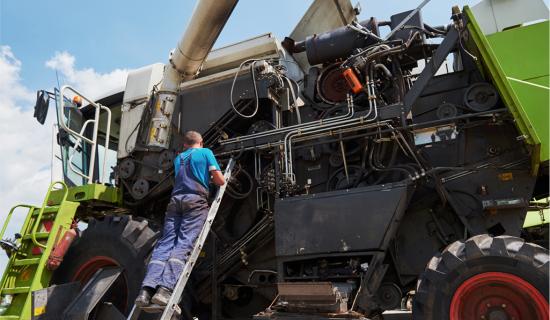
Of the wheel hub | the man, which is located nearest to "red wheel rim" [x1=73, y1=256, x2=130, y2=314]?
the man

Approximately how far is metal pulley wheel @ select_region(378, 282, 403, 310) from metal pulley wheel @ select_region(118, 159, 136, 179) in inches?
152

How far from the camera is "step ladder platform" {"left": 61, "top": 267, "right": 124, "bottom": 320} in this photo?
4.27 meters

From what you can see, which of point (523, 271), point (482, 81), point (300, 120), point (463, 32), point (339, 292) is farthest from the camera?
point (300, 120)

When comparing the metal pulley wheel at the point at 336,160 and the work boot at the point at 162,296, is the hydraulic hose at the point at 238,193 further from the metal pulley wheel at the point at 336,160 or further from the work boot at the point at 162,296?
the work boot at the point at 162,296

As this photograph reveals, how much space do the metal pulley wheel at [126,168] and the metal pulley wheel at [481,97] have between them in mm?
4580

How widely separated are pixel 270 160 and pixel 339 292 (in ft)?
7.00

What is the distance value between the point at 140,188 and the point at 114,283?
53.1 inches

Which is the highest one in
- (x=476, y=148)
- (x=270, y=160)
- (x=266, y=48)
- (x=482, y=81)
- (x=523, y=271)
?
(x=266, y=48)

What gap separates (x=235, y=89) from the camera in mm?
5492

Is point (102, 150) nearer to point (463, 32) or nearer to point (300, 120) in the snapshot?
point (300, 120)

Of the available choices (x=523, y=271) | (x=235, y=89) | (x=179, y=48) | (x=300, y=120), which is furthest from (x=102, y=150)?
(x=523, y=271)

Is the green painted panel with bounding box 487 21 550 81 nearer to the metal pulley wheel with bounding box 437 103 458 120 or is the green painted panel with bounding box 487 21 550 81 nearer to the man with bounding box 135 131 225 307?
the metal pulley wheel with bounding box 437 103 458 120

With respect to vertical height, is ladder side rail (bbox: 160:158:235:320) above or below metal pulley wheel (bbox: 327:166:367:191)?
below

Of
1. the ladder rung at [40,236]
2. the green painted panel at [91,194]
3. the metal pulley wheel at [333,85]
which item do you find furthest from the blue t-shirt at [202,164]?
the ladder rung at [40,236]
